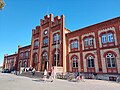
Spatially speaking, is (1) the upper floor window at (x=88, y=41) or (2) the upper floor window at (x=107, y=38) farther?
(1) the upper floor window at (x=88, y=41)

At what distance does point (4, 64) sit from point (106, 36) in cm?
5079

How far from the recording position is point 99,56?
20859 millimetres

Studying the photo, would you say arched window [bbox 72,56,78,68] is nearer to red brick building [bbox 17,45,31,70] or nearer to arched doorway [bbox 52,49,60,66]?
arched doorway [bbox 52,49,60,66]

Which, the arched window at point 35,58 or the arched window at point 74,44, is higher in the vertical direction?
the arched window at point 74,44

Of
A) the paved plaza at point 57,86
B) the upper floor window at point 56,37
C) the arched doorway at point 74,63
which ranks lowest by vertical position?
the paved plaza at point 57,86

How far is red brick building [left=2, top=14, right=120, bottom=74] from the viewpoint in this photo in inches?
784

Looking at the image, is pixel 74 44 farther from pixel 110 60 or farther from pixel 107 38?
pixel 110 60

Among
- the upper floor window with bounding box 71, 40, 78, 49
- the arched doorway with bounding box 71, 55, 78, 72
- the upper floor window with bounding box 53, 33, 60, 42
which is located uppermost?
the upper floor window with bounding box 53, 33, 60, 42

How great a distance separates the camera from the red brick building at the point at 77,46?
1992cm

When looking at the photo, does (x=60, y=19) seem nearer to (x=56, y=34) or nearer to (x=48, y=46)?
(x=56, y=34)

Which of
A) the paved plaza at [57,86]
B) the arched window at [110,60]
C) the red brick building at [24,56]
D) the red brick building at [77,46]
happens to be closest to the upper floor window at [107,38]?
the red brick building at [77,46]

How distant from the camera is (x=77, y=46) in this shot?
2462 centimetres

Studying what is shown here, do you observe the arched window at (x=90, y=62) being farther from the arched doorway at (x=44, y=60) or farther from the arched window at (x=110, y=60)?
the arched doorway at (x=44, y=60)

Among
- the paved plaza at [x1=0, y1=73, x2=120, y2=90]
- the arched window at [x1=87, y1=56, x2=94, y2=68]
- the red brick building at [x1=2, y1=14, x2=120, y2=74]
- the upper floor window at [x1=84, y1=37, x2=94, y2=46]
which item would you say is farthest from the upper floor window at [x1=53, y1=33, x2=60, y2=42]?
the paved plaza at [x1=0, y1=73, x2=120, y2=90]
